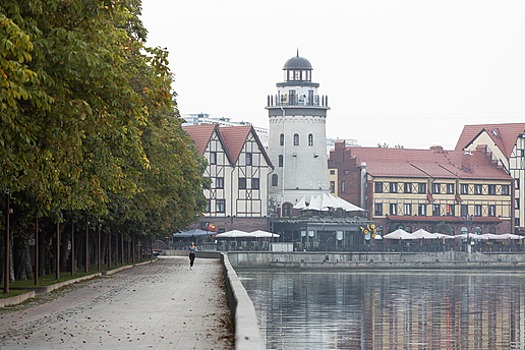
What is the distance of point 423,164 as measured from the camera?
147125 millimetres

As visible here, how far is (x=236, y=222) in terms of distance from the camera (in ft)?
431

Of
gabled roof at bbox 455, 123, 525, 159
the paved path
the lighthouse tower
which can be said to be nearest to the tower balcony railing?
the lighthouse tower

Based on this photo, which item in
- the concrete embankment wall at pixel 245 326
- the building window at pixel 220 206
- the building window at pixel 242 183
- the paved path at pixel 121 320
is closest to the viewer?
the concrete embankment wall at pixel 245 326

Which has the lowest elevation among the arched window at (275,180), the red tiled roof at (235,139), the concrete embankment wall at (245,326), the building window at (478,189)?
the concrete embankment wall at (245,326)

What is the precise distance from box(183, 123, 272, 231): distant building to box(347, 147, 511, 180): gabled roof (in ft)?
51.4

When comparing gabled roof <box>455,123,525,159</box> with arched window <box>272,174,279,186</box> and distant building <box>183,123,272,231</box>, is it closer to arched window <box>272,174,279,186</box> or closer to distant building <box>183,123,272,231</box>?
arched window <box>272,174,279,186</box>

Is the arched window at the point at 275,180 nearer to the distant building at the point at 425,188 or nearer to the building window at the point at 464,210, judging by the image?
the distant building at the point at 425,188

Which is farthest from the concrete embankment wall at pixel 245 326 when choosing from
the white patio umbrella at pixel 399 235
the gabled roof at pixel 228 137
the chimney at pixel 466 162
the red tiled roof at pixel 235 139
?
the chimney at pixel 466 162

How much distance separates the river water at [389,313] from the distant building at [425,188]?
41.8 m

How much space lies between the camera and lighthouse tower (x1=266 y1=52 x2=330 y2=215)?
136875mm

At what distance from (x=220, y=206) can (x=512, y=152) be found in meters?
41.3

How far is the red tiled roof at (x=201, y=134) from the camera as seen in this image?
129 m

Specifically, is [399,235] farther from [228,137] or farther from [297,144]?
[228,137]

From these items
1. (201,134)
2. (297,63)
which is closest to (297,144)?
(297,63)
